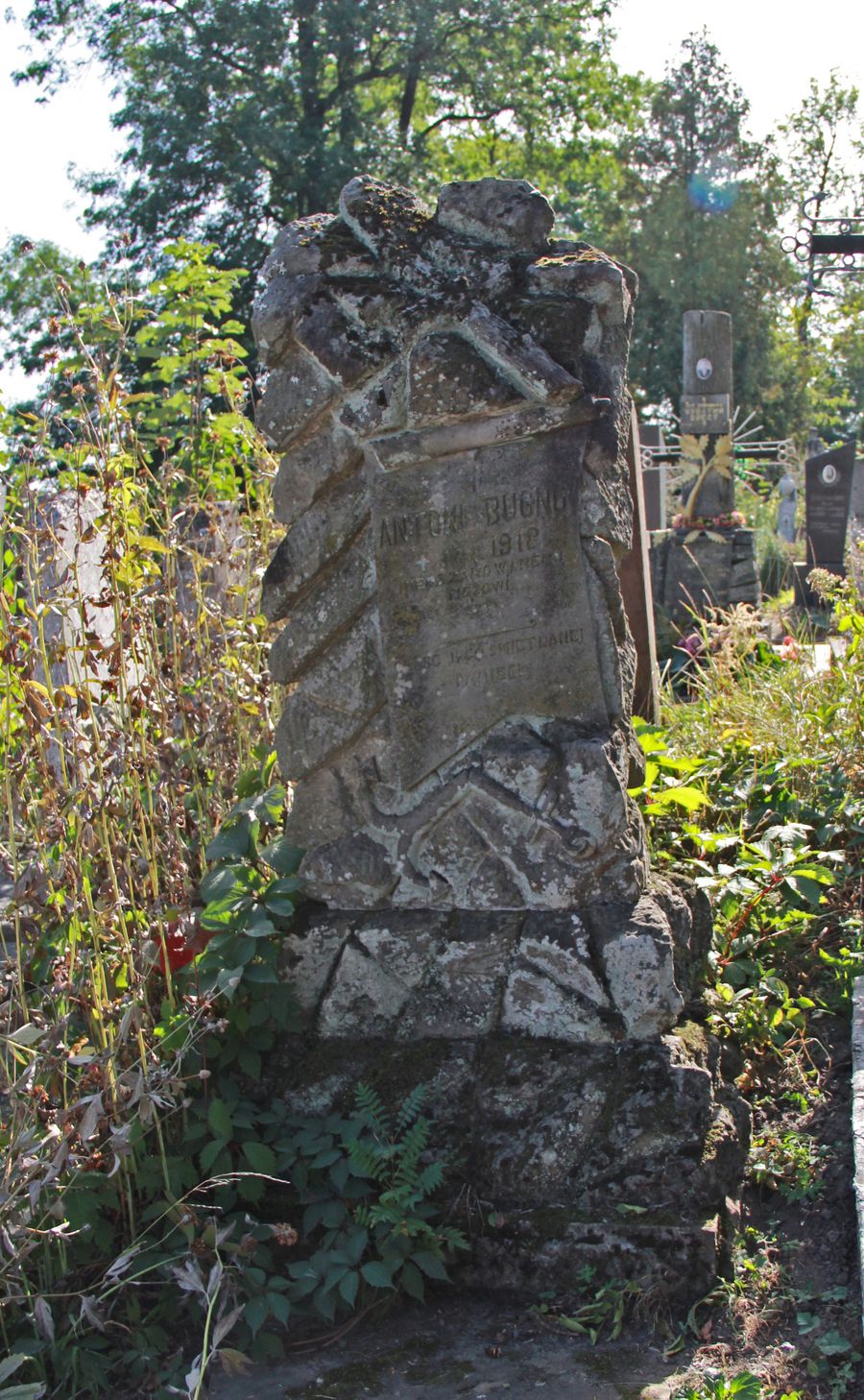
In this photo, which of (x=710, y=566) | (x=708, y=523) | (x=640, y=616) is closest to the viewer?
(x=640, y=616)

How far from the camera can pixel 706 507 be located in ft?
45.6

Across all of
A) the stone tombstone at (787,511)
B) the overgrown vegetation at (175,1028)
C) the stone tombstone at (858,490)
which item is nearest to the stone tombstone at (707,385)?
the stone tombstone at (858,490)

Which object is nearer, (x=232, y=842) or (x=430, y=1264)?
(x=430, y=1264)

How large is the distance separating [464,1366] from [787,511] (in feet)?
66.5

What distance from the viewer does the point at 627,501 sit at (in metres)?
Answer: 3.29

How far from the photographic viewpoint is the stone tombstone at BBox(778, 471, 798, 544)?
2155 cm

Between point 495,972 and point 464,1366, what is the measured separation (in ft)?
2.77

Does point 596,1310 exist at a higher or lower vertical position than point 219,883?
lower

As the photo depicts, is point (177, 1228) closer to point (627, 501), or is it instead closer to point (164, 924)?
point (164, 924)

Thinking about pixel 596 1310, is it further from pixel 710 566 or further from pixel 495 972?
pixel 710 566

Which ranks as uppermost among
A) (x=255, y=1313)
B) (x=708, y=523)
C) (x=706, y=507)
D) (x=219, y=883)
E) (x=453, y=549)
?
(x=706, y=507)

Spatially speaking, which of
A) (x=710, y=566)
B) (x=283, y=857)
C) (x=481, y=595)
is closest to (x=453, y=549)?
(x=481, y=595)

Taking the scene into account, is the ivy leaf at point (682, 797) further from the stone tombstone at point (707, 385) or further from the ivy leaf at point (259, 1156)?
the stone tombstone at point (707, 385)

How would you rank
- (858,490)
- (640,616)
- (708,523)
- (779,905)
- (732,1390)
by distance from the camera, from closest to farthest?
(732,1390) → (779,905) → (640,616) → (708,523) → (858,490)
